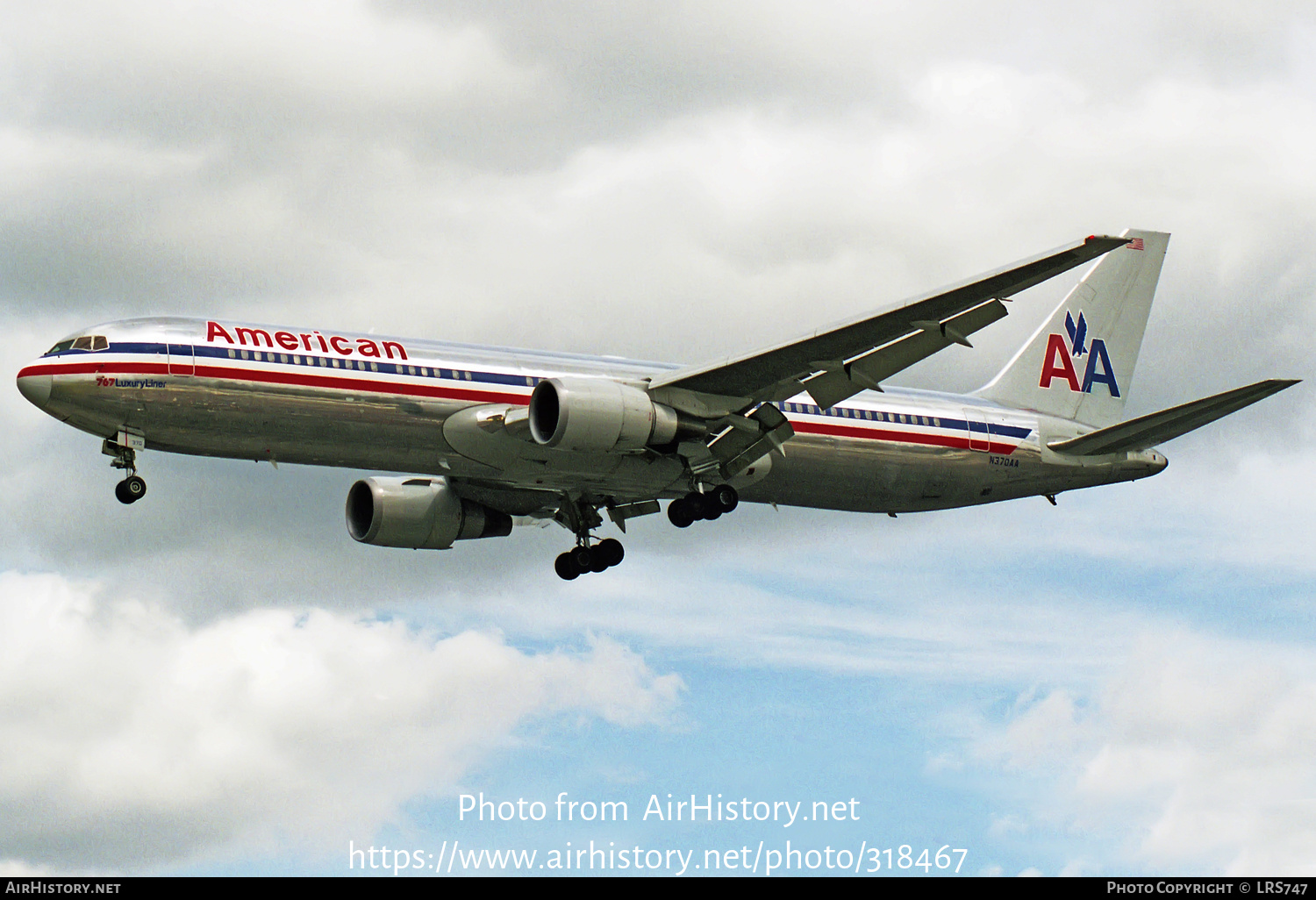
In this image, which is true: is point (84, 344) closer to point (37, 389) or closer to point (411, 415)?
point (37, 389)

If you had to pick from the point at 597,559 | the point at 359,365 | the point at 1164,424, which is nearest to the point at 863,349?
the point at 1164,424

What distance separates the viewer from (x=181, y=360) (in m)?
34.5

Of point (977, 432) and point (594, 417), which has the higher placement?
point (977, 432)

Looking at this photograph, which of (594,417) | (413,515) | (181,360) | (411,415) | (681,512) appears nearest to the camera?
(181,360)

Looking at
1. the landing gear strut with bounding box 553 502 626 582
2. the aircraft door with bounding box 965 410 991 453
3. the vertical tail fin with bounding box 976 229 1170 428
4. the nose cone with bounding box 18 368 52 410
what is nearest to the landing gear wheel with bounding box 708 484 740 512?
the landing gear strut with bounding box 553 502 626 582

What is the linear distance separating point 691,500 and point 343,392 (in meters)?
9.14

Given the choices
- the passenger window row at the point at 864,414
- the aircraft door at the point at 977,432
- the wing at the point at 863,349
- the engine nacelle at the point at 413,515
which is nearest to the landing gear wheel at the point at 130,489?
the engine nacelle at the point at 413,515

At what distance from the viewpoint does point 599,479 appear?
38281 millimetres

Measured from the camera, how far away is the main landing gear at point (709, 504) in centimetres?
3872

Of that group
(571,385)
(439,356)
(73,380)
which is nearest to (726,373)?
(571,385)

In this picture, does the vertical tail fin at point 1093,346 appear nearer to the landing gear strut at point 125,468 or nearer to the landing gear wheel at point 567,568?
the landing gear wheel at point 567,568

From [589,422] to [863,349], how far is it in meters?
6.40

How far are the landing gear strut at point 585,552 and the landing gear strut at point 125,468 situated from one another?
12189 millimetres
